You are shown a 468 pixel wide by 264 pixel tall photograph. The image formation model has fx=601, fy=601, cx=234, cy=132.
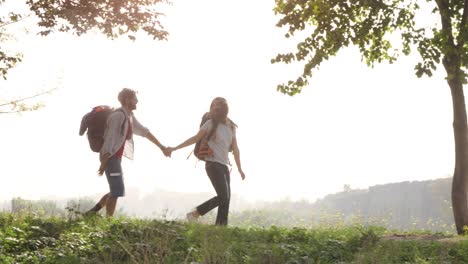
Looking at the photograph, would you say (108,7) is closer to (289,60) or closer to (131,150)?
(131,150)

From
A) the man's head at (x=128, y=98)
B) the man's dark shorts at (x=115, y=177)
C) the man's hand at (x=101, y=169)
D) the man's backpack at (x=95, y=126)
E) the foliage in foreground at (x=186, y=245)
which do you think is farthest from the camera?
the man's head at (x=128, y=98)

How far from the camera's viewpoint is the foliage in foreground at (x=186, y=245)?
7371mm

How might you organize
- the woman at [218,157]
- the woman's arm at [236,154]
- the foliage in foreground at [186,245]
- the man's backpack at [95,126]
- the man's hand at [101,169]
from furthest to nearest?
1. the woman's arm at [236,154]
2. the woman at [218,157]
3. the man's backpack at [95,126]
4. the man's hand at [101,169]
5. the foliage in foreground at [186,245]

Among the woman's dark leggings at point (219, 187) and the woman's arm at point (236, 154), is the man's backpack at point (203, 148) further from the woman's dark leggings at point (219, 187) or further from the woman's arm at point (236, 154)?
the woman's arm at point (236, 154)

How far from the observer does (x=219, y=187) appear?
1072cm

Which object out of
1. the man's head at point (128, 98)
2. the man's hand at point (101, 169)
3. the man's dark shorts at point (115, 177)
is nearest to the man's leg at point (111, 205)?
the man's dark shorts at point (115, 177)

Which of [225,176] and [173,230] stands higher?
[225,176]

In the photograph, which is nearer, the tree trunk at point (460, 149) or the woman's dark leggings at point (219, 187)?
the woman's dark leggings at point (219, 187)

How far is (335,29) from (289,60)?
56.7 inches

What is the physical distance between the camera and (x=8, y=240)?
7918mm

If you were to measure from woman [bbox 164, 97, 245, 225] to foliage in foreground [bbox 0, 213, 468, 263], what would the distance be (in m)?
0.81

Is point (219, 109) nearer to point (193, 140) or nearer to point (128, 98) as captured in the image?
point (193, 140)

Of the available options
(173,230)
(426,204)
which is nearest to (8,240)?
(173,230)

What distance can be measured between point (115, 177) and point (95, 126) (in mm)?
985
